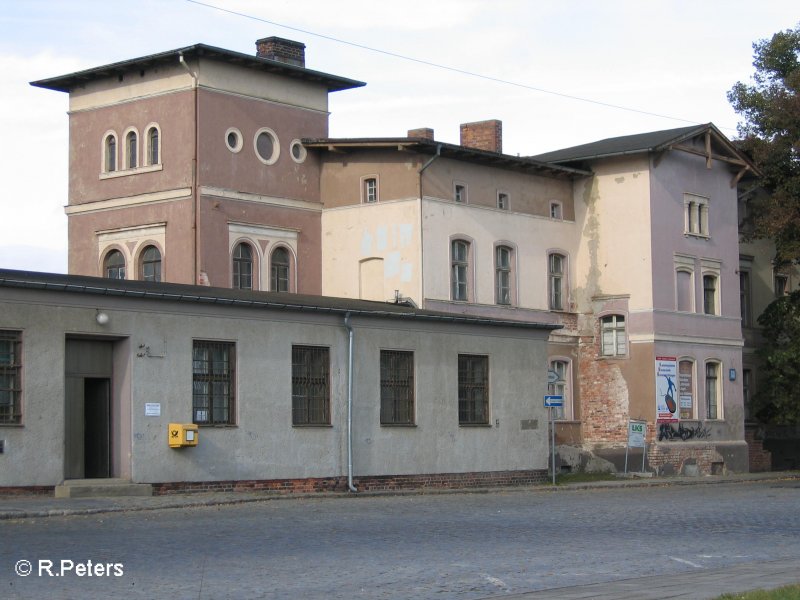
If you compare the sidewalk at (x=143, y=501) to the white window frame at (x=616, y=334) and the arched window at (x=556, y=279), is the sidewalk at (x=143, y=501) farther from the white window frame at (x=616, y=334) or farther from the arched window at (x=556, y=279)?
the arched window at (x=556, y=279)

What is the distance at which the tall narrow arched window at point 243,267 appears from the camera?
41.1m

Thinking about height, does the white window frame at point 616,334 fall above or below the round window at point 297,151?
below

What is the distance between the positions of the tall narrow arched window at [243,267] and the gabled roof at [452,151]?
4212 mm

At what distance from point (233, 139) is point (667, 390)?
16.3 metres

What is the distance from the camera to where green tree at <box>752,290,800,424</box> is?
48438 mm

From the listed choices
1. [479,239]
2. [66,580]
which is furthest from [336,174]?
[66,580]

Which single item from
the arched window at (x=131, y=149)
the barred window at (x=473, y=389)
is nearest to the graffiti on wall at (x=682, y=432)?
the barred window at (x=473, y=389)

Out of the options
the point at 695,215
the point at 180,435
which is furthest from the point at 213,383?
the point at 695,215

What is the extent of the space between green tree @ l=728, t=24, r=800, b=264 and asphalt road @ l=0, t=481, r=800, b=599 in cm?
2254

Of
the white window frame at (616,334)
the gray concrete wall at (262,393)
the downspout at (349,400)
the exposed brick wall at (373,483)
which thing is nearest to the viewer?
the gray concrete wall at (262,393)

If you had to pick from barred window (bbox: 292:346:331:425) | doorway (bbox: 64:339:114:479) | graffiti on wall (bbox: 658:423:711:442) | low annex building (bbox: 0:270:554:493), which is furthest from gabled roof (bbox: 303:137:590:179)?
doorway (bbox: 64:339:114:479)

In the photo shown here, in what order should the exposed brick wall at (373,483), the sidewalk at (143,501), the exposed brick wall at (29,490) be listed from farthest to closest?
Result: the exposed brick wall at (373,483), the exposed brick wall at (29,490), the sidewalk at (143,501)

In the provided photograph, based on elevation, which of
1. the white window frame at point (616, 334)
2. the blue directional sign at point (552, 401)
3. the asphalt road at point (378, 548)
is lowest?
the asphalt road at point (378, 548)

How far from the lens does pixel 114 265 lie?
4238cm
